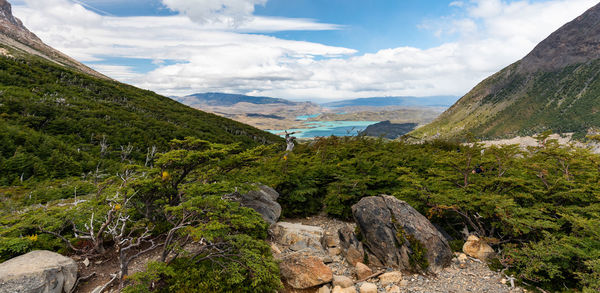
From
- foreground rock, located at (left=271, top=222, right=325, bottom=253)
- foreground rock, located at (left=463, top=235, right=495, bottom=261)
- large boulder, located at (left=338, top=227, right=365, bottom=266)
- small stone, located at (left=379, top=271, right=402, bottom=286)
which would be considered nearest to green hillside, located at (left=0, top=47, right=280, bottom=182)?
foreground rock, located at (left=271, top=222, right=325, bottom=253)

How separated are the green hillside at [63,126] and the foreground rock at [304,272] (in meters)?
5.10

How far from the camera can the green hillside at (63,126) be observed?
79.8 ft

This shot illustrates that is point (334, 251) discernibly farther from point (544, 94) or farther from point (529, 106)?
point (544, 94)

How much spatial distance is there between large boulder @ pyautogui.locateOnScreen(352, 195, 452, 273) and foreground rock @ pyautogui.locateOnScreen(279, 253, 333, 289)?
8.05 feet

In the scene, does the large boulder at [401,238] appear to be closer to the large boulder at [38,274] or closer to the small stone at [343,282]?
the small stone at [343,282]

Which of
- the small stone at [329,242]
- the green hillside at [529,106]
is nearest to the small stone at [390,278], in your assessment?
the small stone at [329,242]

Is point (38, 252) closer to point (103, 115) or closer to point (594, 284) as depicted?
point (594, 284)

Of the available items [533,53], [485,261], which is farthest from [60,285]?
[533,53]

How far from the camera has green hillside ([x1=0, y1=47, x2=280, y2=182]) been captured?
24.3 meters

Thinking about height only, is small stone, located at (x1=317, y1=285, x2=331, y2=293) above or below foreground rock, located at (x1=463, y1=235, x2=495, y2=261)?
below

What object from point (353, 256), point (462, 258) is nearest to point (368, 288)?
point (353, 256)

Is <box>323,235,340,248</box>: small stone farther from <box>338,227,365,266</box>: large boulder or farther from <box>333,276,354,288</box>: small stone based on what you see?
<box>333,276,354,288</box>: small stone

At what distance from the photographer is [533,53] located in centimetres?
18188

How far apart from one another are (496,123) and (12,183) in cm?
19526
